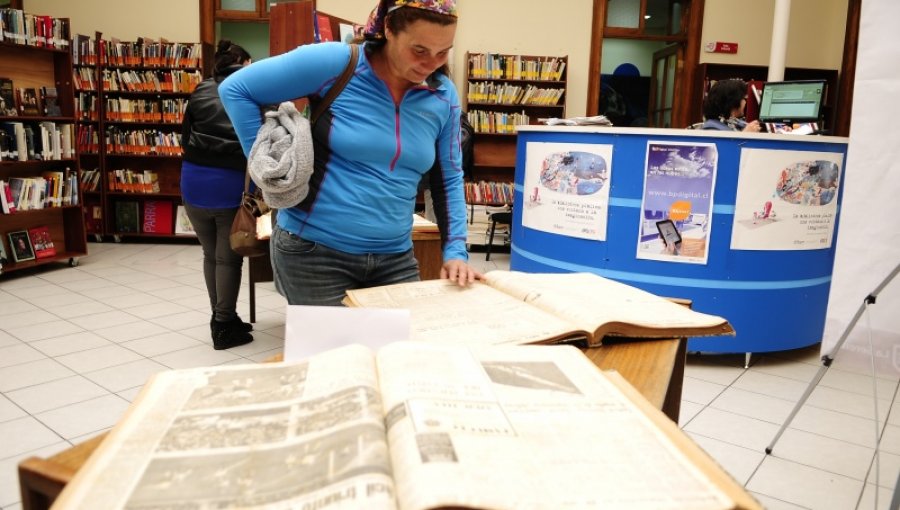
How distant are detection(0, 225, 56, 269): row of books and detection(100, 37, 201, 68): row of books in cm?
216

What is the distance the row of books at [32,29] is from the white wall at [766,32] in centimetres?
663

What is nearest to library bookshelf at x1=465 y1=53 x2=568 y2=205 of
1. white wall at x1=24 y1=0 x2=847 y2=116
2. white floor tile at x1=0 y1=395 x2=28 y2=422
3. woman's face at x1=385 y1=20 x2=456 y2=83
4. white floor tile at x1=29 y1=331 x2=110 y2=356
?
white wall at x1=24 y1=0 x2=847 y2=116

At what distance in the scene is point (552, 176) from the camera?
3537 mm

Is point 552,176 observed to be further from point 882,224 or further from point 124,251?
point 124,251

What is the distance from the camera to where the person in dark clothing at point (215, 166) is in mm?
3141

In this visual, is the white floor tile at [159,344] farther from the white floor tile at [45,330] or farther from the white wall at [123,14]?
the white wall at [123,14]

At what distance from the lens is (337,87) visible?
1312mm

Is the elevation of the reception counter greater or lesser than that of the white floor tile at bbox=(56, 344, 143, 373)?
greater

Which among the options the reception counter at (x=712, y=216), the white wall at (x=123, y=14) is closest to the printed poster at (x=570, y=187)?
the reception counter at (x=712, y=216)

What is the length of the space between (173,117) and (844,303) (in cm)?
665

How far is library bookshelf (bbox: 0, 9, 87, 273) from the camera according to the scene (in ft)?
16.6

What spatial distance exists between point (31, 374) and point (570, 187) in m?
2.86

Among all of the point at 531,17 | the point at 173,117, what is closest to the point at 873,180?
the point at 531,17

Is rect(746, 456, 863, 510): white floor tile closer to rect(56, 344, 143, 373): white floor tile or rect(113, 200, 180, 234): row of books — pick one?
rect(56, 344, 143, 373): white floor tile
